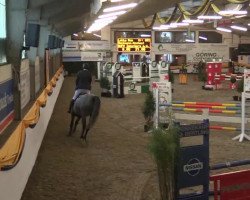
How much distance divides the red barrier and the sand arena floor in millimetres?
1404

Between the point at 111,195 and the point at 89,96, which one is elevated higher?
the point at 89,96

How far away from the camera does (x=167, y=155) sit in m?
5.80

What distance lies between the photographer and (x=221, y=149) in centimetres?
1054

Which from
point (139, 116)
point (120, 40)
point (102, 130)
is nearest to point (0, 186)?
point (102, 130)

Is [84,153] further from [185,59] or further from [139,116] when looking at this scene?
[185,59]

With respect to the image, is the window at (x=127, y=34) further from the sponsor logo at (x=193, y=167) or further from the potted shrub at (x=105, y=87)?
the sponsor logo at (x=193, y=167)

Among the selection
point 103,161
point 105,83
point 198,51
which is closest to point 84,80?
point 103,161

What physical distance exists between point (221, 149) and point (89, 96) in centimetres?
329

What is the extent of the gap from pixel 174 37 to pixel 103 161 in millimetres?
34095

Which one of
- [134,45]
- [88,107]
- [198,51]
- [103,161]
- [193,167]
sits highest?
[134,45]

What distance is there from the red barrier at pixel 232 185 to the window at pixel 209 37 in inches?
1489

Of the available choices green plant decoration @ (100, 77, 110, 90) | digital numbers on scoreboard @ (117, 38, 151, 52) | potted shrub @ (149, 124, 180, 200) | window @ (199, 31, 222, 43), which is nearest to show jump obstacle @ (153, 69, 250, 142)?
potted shrub @ (149, 124, 180, 200)

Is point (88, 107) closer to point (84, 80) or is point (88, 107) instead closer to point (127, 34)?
point (84, 80)

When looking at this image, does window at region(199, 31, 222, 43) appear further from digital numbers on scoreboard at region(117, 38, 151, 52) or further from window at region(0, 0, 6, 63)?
window at region(0, 0, 6, 63)
